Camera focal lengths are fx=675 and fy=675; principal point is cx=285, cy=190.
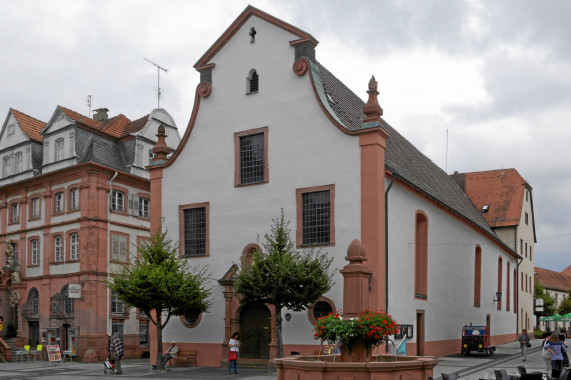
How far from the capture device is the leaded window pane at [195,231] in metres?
27.7

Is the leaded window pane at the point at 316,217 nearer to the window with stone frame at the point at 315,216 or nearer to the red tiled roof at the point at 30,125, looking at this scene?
the window with stone frame at the point at 315,216

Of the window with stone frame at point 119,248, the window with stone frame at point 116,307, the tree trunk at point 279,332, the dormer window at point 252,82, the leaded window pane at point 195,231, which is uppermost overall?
the dormer window at point 252,82

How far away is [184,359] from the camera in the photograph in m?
26.9

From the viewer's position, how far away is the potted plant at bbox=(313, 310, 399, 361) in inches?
574

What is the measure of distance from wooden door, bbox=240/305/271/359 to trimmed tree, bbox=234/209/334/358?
284 centimetres

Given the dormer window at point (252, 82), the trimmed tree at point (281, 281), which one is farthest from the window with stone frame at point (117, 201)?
the trimmed tree at point (281, 281)

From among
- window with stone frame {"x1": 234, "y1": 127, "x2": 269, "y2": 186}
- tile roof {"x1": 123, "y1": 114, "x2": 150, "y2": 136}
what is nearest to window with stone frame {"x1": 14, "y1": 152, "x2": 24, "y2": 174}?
tile roof {"x1": 123, "y1": 114, "x2": 150, "y2": 136}

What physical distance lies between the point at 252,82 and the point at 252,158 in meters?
3.15

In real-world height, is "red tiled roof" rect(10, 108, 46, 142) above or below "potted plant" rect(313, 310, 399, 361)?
above

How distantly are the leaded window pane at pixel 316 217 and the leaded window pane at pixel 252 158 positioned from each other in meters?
2.47

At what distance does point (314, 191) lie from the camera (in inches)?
976

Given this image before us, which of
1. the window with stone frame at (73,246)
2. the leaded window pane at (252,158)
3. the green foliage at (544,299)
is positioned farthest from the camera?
the green foliage at (544,299)

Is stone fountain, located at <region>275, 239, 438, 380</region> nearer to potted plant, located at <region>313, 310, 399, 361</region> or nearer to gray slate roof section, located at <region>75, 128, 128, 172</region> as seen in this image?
potted plant, located at <region>313, 310, 399, 361</region>

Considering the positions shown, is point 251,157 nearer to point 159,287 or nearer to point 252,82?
point 252,82
